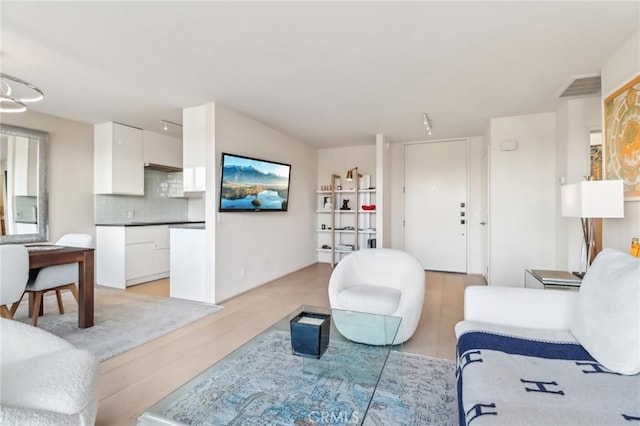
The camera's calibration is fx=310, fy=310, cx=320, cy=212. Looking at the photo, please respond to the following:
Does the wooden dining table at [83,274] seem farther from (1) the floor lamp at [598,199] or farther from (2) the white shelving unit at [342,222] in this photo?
(1) the floor lamp at [598,199]

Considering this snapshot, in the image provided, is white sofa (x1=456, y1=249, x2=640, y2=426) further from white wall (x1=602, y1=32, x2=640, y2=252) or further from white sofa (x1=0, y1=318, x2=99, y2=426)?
white sofa (x1=0, y1=318, x2=99, y2=426)

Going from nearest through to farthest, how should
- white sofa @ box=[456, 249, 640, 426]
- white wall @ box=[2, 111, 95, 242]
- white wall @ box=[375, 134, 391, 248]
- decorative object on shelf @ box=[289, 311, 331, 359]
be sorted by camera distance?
1. white sofa @ box=[456, 249, 640, 426]
2. decorative object on shelf @ box=[289, 311, 331, 359]
3. white wall @ box=[2, 111, 95, 242]
4. white wall @ box=[375, 134, 391, 248]

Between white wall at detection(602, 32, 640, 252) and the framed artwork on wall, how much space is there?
8cm

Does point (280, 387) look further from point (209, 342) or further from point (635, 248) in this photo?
point (635, 248)

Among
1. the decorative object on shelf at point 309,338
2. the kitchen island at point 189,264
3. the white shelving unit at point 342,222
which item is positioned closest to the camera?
the decorative object on shelf at point 309,338

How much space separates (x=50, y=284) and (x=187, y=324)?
4.33 feet

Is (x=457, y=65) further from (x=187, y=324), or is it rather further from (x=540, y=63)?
(x=187, y=324)

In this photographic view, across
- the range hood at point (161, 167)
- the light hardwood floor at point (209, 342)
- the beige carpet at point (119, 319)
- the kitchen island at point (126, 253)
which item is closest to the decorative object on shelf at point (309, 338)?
the light hardwood floor at point (209, 342)

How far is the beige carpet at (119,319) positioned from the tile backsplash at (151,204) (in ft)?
4.37

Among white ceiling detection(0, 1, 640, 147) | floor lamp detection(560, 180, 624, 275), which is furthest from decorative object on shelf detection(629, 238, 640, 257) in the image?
white ceiling detection(0, 1, 640, 147)

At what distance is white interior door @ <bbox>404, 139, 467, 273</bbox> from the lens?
17.9 ft

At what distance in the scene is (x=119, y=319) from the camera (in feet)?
10.3

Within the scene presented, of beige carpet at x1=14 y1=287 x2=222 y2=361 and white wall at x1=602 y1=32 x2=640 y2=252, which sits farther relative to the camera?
beige carpet at x1=14 y1=287 x2=222 y2=361

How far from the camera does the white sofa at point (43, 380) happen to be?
39.3 inches
